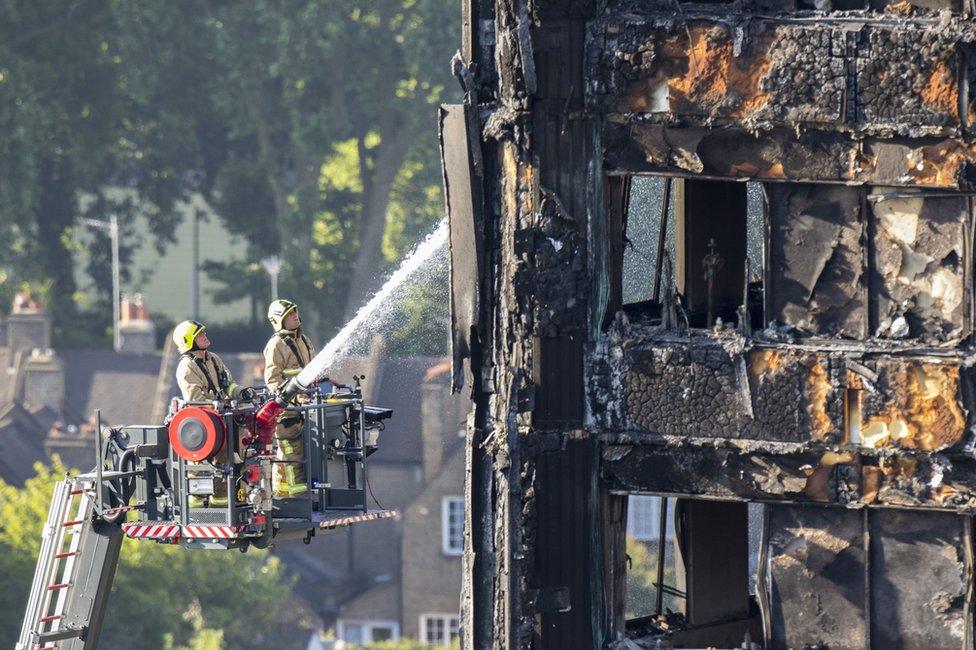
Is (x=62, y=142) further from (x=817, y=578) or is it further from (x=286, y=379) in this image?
(x=817, y=578)

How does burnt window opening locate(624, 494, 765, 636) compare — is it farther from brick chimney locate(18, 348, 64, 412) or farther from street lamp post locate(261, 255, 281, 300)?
street lamp post locate(261, 255, 281, 300)

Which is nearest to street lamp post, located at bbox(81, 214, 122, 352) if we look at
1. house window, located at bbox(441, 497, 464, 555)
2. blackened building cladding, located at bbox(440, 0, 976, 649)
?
house window, located at bbox(441, 497, 464, 555)

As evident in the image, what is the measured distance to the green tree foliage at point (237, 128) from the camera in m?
75.0

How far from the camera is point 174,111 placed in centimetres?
7981

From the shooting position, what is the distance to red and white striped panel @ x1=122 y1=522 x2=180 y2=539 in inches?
766

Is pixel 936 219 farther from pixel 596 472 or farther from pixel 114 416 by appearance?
pixel 114 416

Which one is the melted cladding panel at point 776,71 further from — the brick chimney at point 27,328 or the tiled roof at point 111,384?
the brick chimney at point 27,328

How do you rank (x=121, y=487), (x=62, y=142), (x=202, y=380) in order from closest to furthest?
(x=121, y=487) → (x=202, y=380) → (x=62, y=142)

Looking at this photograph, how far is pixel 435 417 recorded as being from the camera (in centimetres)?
6400

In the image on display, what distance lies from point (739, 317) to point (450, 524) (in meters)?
47.4

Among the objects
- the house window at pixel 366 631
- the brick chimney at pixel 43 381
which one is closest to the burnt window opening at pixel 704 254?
the house window at pixel 366 631

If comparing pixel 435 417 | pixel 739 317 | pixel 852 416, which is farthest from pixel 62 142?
pixel 852 416

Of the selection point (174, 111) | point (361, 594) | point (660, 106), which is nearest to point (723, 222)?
point (660, 106)

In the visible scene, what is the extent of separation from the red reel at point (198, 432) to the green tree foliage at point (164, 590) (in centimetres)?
3703
